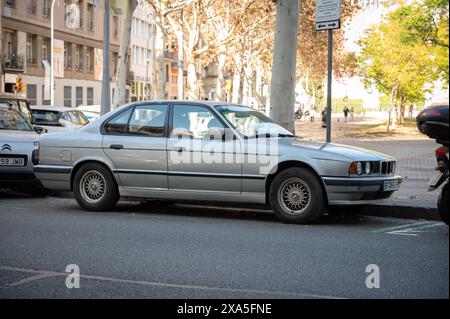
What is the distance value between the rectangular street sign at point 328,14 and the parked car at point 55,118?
1214cm

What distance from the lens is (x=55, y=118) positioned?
77.0 feet

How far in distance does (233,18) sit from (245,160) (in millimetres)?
34017

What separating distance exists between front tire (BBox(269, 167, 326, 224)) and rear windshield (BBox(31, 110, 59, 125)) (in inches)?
557

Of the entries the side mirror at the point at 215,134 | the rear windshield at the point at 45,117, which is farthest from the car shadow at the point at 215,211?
the rear windshield at the point at 45,117

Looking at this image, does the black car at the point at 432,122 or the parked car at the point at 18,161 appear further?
the parked car at the point at 18,161

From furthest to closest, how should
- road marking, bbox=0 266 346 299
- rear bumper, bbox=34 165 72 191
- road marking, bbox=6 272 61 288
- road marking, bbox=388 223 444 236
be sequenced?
rear bumper, bbox=34 165 72 191
road marking, bbox=388 223 444 236
road marking, bbox=6 272 61 288
road marking, bbox=0 266 346 299

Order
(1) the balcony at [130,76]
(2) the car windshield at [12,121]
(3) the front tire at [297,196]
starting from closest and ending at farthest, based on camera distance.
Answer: (3) the front tire at [297,196]
(2) the car windshield at [12,121]
(1) the balcony at [130,76]

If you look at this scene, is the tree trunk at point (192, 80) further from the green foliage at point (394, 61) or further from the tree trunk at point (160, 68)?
the green foliage at point (394, 61)

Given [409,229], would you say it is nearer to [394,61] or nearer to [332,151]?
[332,151]

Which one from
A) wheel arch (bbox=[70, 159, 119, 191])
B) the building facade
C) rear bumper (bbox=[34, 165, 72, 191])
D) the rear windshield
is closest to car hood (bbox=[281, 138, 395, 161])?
wheel arch (bbox=[70, 159, 119, 191])

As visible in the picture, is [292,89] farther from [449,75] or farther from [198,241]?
[449,75]

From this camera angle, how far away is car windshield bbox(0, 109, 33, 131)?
14008mm

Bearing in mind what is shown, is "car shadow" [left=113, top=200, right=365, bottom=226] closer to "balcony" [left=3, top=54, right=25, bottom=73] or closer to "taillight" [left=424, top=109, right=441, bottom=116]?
"taillight" [left=424, top=109, right=441, bottom=116]

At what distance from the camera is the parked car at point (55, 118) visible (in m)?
22.8
